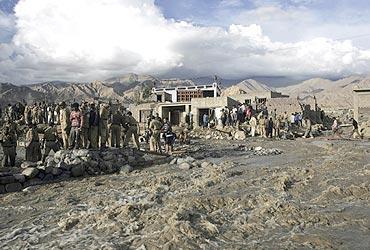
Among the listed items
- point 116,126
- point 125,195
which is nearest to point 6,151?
point 116,126

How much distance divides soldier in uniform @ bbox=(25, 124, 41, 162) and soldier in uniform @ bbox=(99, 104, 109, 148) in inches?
83.4

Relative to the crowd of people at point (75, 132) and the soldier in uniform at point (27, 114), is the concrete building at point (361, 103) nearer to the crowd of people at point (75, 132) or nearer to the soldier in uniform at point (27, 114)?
the crowd of people at point (75, 132)

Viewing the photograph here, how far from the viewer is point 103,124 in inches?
581

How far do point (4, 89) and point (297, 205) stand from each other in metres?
110

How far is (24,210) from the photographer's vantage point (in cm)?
870

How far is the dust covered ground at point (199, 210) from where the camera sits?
Result: 6552 mm

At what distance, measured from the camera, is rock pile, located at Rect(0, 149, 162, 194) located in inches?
422

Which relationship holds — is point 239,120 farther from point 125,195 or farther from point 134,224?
point 134,224

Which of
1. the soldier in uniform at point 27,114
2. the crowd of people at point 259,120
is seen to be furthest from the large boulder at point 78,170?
the crowd of people at point 259,120

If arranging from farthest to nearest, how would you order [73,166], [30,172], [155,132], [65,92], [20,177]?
[65,92], [155,132], [73,166], [30,172], [20,177]

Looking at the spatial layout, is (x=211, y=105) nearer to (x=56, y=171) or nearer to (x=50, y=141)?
(x=50, y=141)

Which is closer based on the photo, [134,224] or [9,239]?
[9,239]

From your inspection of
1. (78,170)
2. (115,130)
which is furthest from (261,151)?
(78,170)

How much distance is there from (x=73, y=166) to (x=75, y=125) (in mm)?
1867
